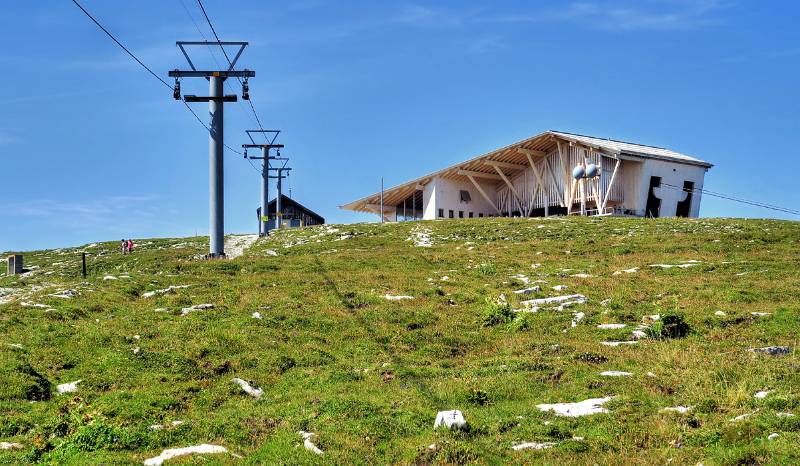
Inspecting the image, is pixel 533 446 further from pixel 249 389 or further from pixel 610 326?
pixel 610 326

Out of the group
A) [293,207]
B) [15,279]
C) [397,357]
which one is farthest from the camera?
[293,207]

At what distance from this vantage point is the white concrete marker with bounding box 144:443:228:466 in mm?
11484

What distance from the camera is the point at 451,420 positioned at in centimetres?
1234

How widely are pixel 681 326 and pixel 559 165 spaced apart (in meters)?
56.8

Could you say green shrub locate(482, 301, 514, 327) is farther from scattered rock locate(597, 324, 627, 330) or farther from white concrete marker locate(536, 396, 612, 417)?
white concrete marker locate(536, 396, 612, 417)

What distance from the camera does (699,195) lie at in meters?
67.9

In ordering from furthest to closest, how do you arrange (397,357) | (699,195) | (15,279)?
(699,195), (15,279), (397,357)

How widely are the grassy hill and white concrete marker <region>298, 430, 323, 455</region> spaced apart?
0.13 metres

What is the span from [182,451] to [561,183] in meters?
65.6

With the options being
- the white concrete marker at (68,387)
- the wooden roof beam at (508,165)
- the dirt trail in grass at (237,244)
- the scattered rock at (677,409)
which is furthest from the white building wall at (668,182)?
the white concrete marker at (68,387)

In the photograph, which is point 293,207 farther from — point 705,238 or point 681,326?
point 681,326

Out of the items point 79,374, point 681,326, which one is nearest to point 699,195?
point 681,326

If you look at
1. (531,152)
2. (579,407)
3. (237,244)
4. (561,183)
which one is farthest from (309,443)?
(531,152)

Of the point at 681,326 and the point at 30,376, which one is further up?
the point at 681,326
